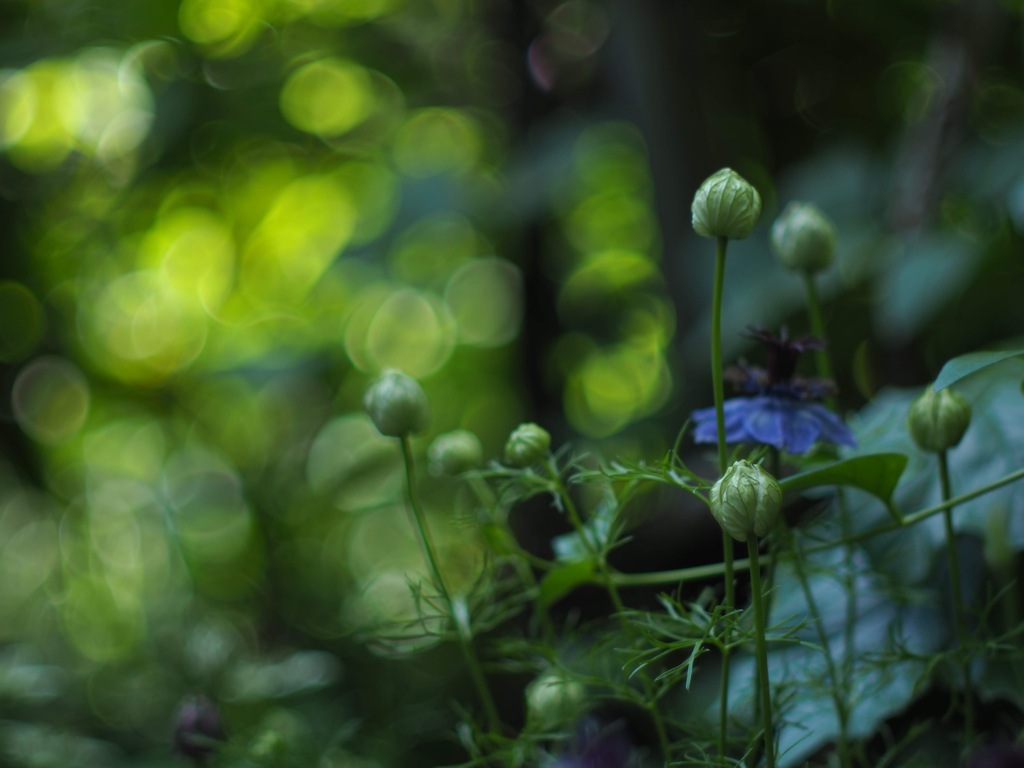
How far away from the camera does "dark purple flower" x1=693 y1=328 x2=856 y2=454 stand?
34 centimetres

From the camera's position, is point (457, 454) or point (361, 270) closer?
point (457, 454)

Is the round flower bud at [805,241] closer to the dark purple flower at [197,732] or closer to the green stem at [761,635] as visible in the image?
the green stem at [761,635]

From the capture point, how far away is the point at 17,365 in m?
1.34

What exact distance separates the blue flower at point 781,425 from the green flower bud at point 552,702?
112 mm

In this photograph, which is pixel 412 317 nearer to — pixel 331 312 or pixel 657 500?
pixel 331 312

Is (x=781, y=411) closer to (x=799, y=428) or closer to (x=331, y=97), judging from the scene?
(x=799, y=428)

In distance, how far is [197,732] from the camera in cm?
45

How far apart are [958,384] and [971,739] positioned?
0.73 feet

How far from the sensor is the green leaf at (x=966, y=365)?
0.25 m

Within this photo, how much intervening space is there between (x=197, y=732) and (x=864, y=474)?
0.32m

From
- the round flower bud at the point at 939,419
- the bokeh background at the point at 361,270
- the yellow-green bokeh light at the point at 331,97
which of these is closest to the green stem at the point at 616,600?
the round flower bud at the point at 939,419

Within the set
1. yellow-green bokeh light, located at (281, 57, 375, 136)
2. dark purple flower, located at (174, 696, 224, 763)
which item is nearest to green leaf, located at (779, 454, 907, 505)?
dark purple flower, located at (174, 696, 224, 763)

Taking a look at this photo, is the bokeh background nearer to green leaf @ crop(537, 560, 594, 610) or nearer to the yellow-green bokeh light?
the yellow-green bokeh light

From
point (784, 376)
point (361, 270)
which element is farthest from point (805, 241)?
point (361, 270)
